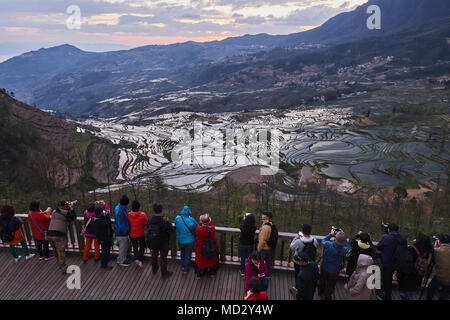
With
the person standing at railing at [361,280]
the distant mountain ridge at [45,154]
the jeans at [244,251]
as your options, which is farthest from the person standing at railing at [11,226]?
the distant mountain ridge at [45,154]

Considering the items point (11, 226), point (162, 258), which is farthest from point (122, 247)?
point (11, 226)

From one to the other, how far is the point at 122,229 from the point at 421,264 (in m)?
5.24

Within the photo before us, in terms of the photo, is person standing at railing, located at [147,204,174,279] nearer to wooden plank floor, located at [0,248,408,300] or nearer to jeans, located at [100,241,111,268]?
wooden plank floor, located at [0,248,408,300]

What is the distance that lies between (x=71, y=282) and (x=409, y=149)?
131 ft

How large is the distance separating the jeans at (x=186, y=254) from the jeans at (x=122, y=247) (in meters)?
1.17

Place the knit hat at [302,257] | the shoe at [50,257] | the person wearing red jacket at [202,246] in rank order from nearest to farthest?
the knit hat at [302,257] < the person wearing red jacket at [202,246] < the shoe at [50,257]

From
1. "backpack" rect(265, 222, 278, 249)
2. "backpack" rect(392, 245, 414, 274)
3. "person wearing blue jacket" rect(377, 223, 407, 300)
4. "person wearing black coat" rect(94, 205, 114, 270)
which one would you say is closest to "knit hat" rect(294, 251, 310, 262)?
"backpack" rect(265, 222, 278, 249)

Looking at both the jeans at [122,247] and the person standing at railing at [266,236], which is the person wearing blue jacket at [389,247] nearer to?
the person standing at railing at [266,236]

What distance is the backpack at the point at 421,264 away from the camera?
15.6 feet

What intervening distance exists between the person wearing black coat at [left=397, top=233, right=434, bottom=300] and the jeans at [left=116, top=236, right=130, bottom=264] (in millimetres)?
5025

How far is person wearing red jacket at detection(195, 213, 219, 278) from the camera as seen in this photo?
5254mm

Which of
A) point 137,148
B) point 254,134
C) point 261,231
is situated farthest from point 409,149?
point 261,231

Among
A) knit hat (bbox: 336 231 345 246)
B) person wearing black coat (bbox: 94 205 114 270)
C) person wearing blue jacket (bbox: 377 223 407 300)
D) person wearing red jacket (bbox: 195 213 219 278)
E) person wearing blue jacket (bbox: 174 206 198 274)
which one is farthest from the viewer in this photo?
person wearing black coat (bbox: 94 205 114 270)
